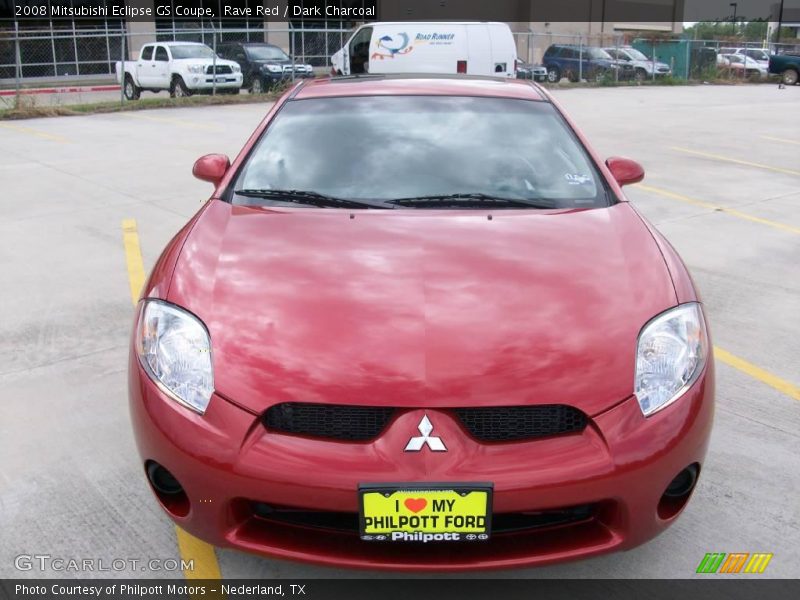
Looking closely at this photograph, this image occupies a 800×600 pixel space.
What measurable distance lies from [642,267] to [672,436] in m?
0.67

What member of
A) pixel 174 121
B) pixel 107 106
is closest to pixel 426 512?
pixel 174 121

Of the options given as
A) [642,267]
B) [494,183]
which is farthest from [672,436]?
[494,183]

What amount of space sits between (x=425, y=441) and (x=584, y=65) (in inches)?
1116

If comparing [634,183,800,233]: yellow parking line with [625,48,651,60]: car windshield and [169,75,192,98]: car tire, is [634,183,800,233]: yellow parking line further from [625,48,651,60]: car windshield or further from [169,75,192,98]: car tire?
[625,48,651,60]: car windshield

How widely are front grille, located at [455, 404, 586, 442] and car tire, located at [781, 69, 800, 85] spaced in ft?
110

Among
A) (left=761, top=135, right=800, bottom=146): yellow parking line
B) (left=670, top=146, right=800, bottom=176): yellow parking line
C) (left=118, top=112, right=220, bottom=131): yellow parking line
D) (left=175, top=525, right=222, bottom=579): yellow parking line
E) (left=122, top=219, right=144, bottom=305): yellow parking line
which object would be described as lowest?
(left=175, top=525, right=222, bottom=579): yellow parking line

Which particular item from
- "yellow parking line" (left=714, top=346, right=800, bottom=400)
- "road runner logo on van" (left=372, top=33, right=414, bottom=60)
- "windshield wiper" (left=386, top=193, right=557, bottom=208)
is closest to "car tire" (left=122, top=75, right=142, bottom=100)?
"road runner logo on van" (left=372, top=33, right=414, bottom=60)

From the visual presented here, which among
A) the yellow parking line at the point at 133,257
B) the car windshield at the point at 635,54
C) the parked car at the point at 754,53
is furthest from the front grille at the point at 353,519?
the parked car at the point at 754,53

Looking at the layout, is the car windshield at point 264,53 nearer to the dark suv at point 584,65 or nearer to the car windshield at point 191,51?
the car windshield at point 191,51

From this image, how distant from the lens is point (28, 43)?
26.5 m

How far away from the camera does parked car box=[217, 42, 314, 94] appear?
70.6 ft

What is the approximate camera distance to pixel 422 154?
11.3 ft

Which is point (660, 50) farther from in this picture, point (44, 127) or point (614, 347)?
point (614, 347)

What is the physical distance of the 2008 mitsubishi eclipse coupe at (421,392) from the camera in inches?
82.2
